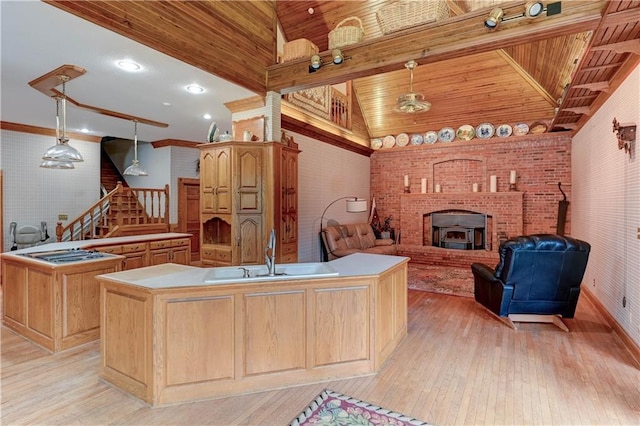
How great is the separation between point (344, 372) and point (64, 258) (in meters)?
3.16

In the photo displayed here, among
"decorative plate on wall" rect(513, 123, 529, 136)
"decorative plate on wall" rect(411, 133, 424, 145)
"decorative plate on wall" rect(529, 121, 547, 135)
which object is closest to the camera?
"decorative plate on wall" rect(529, 121, 547, 135)

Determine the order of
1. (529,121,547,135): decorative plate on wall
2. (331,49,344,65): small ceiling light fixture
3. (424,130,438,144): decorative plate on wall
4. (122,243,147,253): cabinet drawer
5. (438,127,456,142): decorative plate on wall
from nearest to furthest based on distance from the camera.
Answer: (331,49,344,65): small ceiling light fixture → (122,243,147,253): cabinet drawer → (529,121,547,135): decorative plate on wall → (438,127,456,142): decorative plate on wall → (424,130,438,144): decorative plate on wall

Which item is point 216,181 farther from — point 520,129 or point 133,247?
point 520,129

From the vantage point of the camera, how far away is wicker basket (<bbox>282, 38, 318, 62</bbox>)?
4770mm

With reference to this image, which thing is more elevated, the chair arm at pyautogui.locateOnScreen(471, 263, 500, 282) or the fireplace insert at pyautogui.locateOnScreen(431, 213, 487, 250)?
the fireplace insert at pyautogui.locateOnScreen(431, 213, 487, 250)

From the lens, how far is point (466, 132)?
7906 millimetres

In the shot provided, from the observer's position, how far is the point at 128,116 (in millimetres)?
5730

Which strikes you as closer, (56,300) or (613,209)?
(56,300)

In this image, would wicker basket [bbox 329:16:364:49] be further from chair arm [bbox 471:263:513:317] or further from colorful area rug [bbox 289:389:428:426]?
colorful area rug [bbox 289:389:428:426]

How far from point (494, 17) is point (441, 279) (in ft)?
14.5

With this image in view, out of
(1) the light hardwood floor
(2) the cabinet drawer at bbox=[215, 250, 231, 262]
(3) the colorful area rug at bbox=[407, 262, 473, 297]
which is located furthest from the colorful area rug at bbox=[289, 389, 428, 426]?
(3) the colorful area rug at bbox=[407, 262, 473, 297]

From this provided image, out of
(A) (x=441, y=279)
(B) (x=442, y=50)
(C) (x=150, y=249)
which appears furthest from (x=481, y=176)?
(C) (x=150, y=249)

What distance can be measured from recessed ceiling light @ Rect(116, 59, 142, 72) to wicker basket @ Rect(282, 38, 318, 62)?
2.03 metres

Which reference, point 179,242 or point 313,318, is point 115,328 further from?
point 179,242
